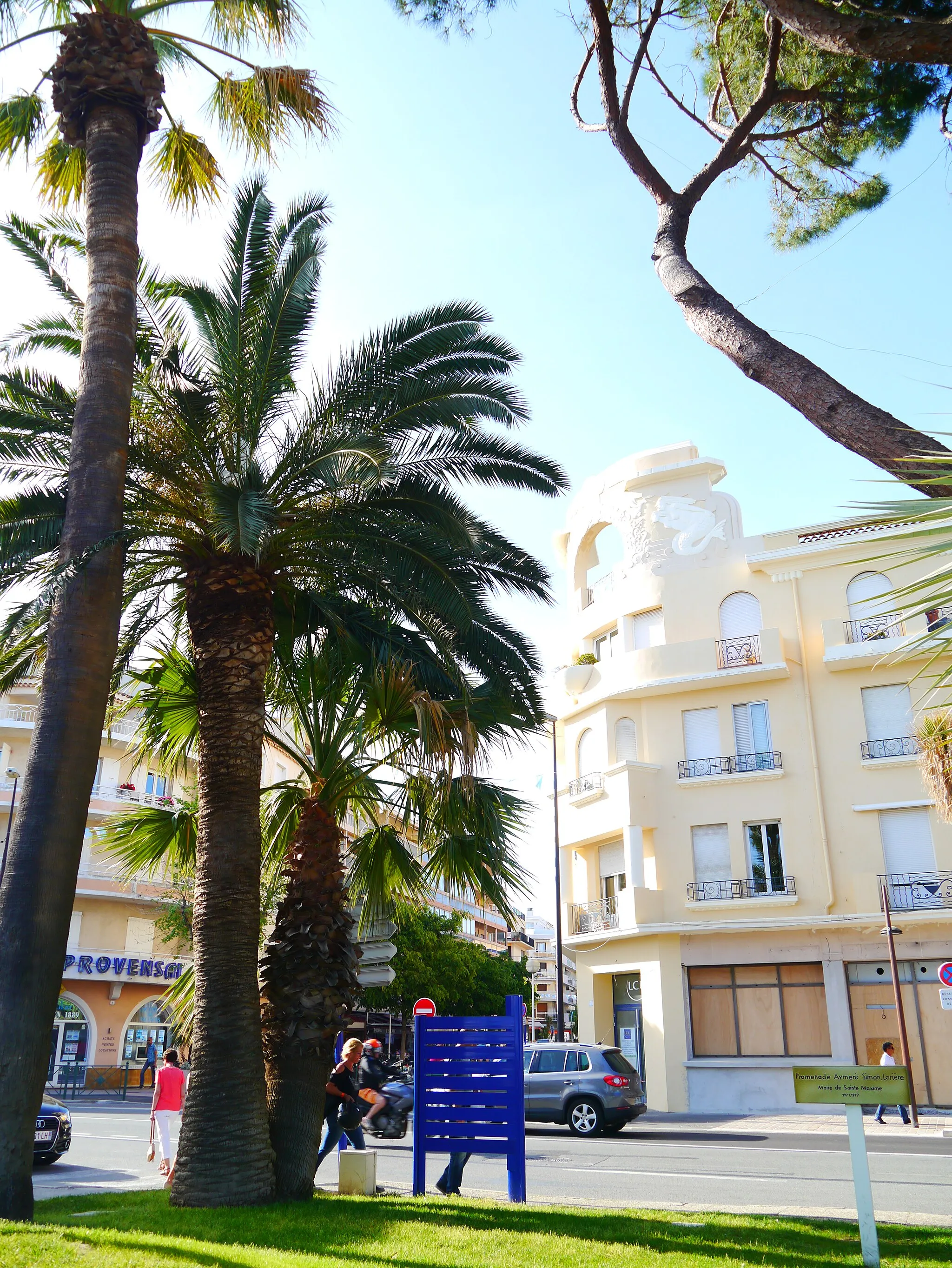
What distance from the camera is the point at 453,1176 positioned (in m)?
10.6

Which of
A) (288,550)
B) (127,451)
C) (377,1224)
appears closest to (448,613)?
(288,550)

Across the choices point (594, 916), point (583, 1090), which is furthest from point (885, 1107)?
point (594, 916)

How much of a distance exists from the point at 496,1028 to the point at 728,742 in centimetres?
2069

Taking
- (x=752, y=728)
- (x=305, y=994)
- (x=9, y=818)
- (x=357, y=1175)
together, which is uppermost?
(x=752, y=728)

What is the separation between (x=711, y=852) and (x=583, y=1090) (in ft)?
36.7

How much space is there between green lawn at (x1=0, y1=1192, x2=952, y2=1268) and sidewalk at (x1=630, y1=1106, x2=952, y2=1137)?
12.8 metres

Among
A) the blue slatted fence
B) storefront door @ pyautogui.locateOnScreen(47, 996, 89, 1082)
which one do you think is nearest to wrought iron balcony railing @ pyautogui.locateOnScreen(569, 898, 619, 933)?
storefront door @ pyautogui.locateOnScreen(47, 996, 89, 1082)

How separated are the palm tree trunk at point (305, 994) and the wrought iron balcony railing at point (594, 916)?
815 inches

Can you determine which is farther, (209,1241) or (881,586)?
(881,586)

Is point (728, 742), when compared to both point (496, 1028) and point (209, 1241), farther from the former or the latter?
point (209, 1241)

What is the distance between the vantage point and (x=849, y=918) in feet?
87.5

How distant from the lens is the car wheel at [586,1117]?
19.4 meters

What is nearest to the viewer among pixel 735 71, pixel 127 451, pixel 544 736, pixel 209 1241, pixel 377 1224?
→ pixel 209 1241

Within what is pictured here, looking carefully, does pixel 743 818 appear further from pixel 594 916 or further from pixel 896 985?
pixel 896 985
